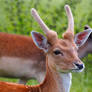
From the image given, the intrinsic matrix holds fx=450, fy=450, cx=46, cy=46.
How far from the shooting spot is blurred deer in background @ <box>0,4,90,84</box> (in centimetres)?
956

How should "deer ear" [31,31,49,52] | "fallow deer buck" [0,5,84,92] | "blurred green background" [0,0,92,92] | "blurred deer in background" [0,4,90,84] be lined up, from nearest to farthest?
"fallow deer buck" [0,5,84,92]
"deer ear" [31,31,49,52]
"blurred deer in background" [0,4,90,84]
"blurred green background" [0,0,92,92]

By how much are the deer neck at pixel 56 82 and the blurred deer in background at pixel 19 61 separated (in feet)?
9.00

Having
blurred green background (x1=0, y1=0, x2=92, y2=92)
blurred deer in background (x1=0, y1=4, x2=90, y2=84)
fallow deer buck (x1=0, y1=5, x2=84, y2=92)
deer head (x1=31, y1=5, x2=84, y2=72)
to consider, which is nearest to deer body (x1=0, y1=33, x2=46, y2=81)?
blurred deer in background (x1=0, y1=4, x2=90, y2=84)

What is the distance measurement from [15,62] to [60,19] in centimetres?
284

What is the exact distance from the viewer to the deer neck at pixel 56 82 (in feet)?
21.7

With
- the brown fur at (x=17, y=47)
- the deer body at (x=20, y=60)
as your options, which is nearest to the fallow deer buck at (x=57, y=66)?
the deer body at (x=20, y=60)

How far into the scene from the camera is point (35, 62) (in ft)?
31.7

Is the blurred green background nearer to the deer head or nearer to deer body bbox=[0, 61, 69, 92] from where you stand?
the deer head

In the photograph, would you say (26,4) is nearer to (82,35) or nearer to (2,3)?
(2,3)

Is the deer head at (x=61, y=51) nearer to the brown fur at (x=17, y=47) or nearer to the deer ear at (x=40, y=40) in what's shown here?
the deer ear at (x=40, y=40)

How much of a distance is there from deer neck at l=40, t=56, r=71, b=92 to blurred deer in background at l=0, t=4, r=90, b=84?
274 centimetres

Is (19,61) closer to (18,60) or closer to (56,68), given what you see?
(18,60)

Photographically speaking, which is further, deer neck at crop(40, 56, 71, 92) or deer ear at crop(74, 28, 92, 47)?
deer ear at crop(74, 28, 92, 47)

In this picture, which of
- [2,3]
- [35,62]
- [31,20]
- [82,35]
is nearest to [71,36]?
[82,35]
